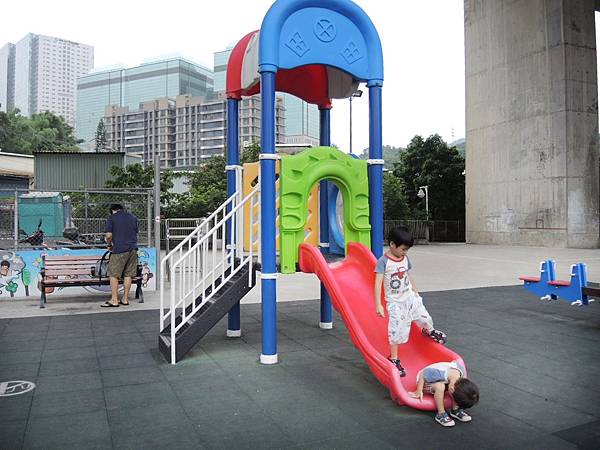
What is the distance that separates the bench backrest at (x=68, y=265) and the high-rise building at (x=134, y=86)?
147481 mm

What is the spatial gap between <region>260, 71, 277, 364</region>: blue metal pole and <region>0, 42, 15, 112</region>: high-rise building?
15188 cm

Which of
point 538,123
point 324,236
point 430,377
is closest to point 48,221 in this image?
point 324,236

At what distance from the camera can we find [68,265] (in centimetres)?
959

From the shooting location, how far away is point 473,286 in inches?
482

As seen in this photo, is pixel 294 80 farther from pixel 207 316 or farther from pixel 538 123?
pixel 538 123

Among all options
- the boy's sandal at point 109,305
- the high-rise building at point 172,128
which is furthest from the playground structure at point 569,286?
the high-rise building at point 172,128

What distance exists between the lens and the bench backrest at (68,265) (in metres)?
9.49

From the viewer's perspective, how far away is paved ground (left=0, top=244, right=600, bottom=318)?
925 cm

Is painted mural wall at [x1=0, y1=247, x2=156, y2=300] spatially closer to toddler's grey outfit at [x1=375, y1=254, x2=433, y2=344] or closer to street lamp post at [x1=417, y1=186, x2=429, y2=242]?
toddler's grey outfit at [x1=375, y1=254, x2=433, y2=344]

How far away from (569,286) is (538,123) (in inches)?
834

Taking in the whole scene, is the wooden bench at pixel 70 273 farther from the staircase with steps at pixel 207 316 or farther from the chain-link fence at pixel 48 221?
the staircase with steps at pixel 207 316

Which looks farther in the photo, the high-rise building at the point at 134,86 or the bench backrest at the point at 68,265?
the high-rise building at the point at 134,86

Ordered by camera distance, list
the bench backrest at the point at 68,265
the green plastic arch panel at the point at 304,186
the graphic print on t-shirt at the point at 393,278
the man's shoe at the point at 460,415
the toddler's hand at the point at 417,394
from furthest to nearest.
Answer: the bench backrest at the point at 68,265, the green plastic arch panel at the point at 304,186, the graphic print on t-shirt at the point at 393,278, the toddler's hand at the point at 417,394, the man's shoe at the point at 460,415

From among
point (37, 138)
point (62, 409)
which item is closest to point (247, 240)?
point (62, 409)
